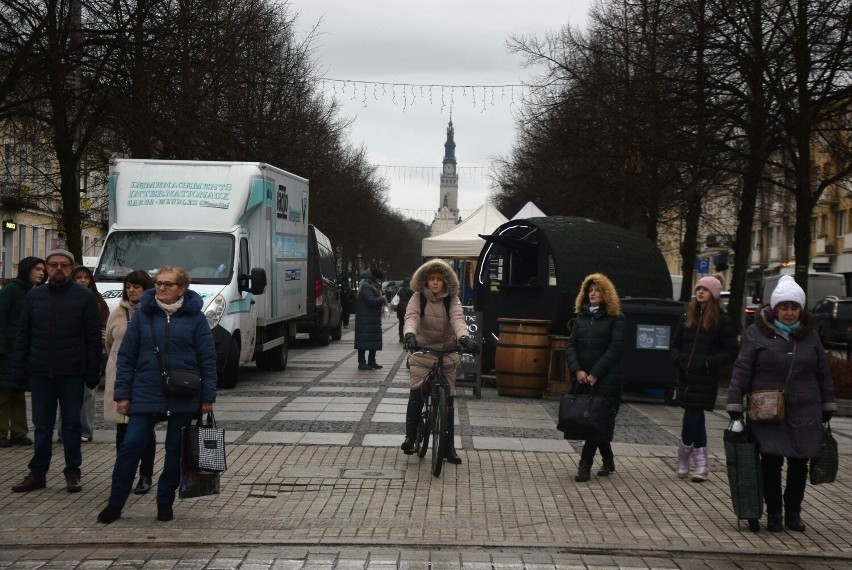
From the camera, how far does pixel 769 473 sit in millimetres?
8453

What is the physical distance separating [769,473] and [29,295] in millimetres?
5417

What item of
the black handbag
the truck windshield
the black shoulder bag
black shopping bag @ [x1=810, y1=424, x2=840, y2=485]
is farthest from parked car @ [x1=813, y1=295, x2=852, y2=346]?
the black shoulder bag

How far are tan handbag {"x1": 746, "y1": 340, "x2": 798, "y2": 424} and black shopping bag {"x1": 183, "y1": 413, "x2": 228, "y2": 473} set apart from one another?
3.43 meters

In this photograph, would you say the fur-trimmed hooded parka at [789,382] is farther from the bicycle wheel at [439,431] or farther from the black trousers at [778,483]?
the bicycle wheel at [439,431]

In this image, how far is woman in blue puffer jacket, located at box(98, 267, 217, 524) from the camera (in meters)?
8.22

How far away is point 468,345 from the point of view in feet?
33.7

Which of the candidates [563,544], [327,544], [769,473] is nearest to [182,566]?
[327,544]

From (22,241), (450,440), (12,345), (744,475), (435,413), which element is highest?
(22,241)

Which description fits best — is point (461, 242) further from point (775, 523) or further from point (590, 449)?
point (775, 523)

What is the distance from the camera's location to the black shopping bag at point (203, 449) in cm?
816

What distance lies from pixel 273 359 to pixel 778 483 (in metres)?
14.5

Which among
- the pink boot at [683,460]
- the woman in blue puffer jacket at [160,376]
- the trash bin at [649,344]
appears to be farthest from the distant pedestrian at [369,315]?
the woman in blue puffer jacket at [160,376]

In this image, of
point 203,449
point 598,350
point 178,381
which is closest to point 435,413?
point 598,350

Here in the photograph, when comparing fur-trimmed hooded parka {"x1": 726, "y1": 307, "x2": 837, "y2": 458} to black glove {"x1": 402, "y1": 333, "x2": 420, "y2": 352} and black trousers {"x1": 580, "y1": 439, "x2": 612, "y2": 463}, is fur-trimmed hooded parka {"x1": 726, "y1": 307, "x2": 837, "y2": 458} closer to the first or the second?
black trousers {"x1": 580, "y1": 439, "x2": 612, "y2": 463}
